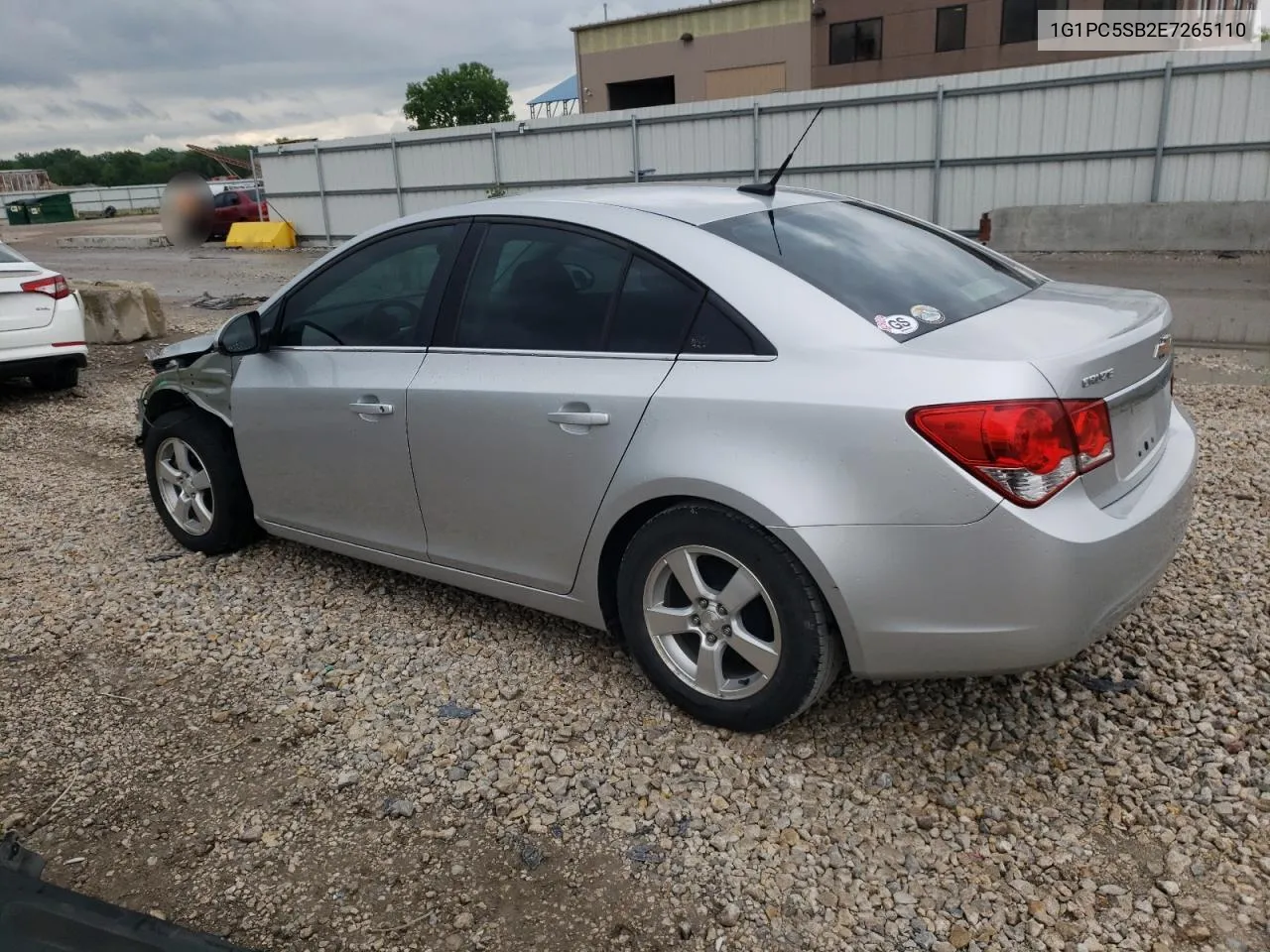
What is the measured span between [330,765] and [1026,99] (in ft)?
55.6

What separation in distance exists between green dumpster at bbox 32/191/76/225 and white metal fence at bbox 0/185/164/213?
3439 millimetres

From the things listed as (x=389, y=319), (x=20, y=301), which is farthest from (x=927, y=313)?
(x=20, y=301)

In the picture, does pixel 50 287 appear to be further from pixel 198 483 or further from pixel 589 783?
pixel 589 783

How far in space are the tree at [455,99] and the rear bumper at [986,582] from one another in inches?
3197

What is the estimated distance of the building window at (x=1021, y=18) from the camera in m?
33.6

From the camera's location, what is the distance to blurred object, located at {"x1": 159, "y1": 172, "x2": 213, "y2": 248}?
51.7 ft

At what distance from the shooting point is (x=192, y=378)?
4484 mm

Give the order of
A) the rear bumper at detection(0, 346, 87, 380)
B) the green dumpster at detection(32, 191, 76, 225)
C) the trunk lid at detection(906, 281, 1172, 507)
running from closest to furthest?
the trunk lid at detection(906, 281, 1172, 507)
the rear bumper at detection(0, 346, 87, 380)
the green dumpster at detection(32, 191, 76, 225)

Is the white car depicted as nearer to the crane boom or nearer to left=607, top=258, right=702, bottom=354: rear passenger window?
left=607, top=258, right=702, bottom=354: rear passenger window

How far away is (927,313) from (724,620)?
3.55 feet

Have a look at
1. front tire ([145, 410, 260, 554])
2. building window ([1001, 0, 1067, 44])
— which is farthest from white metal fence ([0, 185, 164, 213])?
front tire ([145, 410, 260, 554])

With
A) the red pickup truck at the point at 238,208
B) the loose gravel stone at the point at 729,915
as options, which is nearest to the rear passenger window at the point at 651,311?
the loose gravel stone at the point at 729,915

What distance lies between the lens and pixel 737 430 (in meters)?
2.72

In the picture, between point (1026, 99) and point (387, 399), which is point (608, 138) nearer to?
point (1026, 99)
